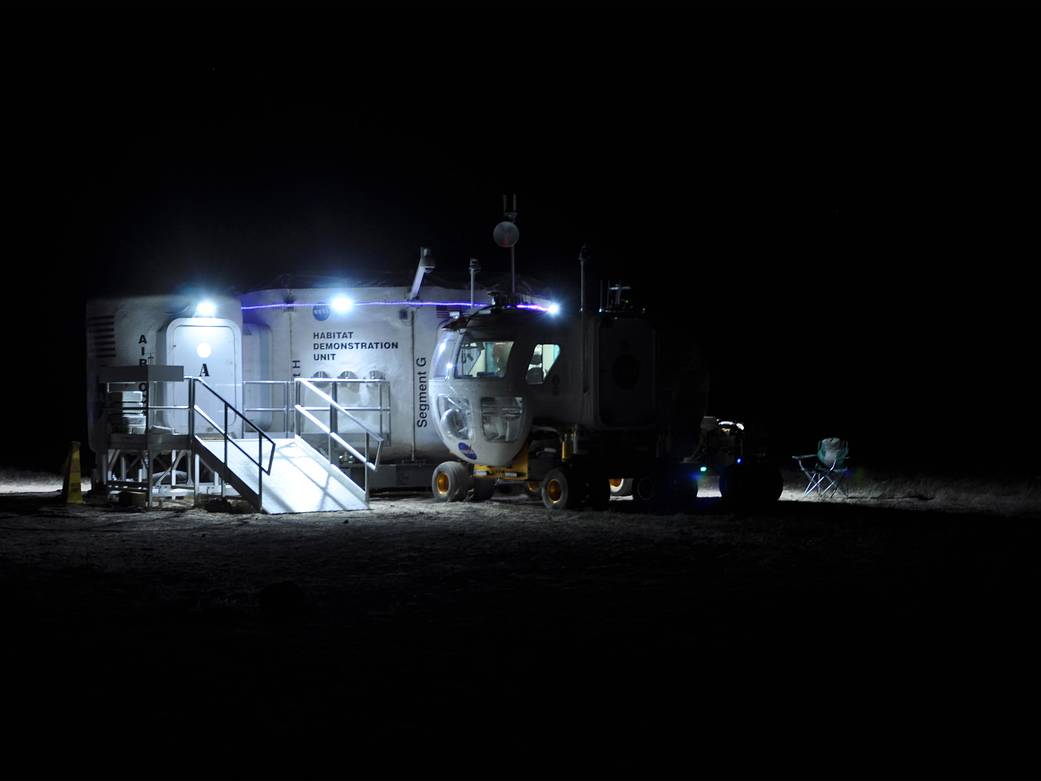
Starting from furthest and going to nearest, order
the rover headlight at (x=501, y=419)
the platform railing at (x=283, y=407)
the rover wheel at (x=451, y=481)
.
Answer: the platform railing at (x=283, y=407)
the rover wheel at (x=451, y=481)
the rover headlight at (x=501, y=419)

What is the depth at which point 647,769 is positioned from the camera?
543cm

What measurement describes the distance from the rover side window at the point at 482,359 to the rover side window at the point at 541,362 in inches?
14.7

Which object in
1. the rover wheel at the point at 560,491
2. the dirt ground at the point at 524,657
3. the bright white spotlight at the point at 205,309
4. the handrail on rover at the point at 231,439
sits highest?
the bright white spotlight at the point at 205,309

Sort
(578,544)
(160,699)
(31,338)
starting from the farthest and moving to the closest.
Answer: (31,338)
(578,544)
(160,699)

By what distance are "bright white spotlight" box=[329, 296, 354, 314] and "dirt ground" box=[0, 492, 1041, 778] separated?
7.39 metres

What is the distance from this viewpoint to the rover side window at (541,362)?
17.9m

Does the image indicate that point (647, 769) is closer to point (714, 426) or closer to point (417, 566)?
point (417, 566)

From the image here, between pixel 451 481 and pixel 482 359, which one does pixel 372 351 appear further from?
pixel 451 481

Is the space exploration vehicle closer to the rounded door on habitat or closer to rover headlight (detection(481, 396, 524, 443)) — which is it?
rover headlight (detection(481, 396, 524, 443))

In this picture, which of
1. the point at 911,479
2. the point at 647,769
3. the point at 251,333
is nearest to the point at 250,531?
the point at 251,333

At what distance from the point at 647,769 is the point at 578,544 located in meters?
7.56

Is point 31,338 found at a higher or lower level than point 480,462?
higher

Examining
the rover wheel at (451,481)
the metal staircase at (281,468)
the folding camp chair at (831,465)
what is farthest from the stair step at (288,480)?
the folding camp chair at (831,465)

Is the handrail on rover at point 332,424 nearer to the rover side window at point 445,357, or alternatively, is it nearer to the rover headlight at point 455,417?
the rover headlight at point 455,417
